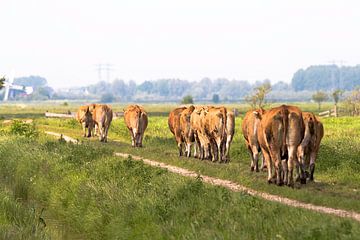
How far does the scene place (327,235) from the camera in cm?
1149

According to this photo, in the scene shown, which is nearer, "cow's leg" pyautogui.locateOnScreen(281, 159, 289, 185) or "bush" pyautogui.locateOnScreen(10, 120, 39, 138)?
"cow's leg" pyautogui.locateOnScreen(281, 159, 289, 185)

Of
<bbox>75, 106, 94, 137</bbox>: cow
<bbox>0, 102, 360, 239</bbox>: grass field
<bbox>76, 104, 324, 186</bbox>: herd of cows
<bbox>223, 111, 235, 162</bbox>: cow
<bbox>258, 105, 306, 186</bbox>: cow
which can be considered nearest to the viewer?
<bbox>0, 102, 360, 239</bbox>: grass field

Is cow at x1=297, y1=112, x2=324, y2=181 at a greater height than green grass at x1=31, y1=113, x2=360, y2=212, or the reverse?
cow at x1=297, y1=112, x2=324, y2=181

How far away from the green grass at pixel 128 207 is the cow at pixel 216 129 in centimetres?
449

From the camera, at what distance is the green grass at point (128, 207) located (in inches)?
516

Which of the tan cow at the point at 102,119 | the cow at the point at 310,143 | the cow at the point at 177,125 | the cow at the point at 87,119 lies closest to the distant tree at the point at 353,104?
the cow at the point at 87,119

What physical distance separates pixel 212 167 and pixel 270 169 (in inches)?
179

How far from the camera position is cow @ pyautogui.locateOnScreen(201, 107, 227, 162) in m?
26.4

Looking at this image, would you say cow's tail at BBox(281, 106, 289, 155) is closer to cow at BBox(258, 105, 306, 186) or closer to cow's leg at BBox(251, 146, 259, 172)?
cow at BBox(258, 105, 306, 186)

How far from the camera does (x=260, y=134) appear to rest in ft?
65.8

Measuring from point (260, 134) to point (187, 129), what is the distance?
10.1 metres

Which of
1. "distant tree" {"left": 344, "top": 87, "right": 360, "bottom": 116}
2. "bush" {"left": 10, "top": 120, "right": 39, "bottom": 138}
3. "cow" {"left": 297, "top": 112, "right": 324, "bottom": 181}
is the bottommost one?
"distant tree" {"left": 344, "top": 87, "right": 360, "bottom": 116}

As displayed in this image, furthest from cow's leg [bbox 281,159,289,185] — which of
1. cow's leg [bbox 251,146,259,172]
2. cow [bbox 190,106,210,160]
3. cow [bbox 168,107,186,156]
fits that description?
cow [bbox 168,107,186,156]

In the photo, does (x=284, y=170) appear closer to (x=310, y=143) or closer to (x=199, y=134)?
(x=310, y=143)
